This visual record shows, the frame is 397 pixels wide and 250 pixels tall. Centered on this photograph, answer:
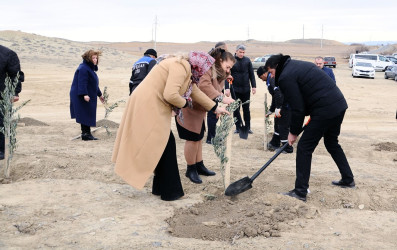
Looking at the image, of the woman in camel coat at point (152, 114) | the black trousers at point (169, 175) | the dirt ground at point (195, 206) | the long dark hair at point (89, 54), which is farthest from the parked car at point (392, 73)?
the woman in camel coat at point (152, 114)

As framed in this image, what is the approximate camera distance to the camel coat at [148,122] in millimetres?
4645

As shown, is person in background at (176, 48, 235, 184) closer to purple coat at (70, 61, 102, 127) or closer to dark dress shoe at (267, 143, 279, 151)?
dark dress shoe at (267, 143, 279, 151)

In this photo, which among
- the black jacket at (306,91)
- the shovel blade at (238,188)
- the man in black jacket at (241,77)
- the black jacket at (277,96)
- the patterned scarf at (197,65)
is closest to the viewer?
the patterned scarf at (197,65)

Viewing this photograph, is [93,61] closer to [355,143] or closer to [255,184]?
[255,184]

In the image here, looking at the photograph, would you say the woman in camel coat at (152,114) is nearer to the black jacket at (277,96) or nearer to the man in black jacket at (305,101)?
the man in black jacket at (305,101)

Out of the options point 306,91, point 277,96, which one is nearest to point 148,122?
point 306,91

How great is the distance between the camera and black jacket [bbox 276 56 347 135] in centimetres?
486

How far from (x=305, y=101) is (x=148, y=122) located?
171cm

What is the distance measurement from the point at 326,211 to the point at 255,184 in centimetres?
112

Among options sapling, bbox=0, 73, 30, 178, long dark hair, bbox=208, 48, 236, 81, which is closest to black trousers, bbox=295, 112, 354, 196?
long dark hair, bbox=208, 48, 236, 81

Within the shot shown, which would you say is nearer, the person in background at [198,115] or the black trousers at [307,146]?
the black trousers at [307,146]

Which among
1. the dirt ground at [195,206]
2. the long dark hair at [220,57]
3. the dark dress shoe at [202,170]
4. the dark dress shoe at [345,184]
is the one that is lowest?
the dirt ground at [195,206]

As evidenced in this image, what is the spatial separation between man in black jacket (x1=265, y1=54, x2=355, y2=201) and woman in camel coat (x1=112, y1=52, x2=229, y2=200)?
80 cm

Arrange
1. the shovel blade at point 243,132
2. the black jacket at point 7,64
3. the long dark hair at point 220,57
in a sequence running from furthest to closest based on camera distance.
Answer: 1. the shovel blade at point 243,132
2. the black jacket at point 7,64
3. the long dark hair at point 220,57
